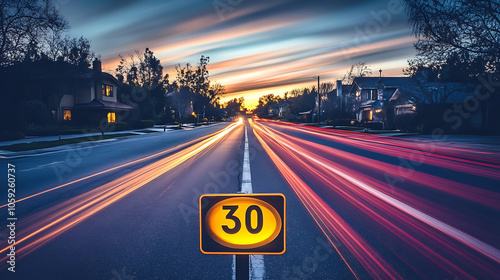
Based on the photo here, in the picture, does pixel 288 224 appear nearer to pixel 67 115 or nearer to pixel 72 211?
pixel 72 211

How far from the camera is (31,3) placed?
24.2 meters

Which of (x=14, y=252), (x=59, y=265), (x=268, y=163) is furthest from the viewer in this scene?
(x=268, y=163)

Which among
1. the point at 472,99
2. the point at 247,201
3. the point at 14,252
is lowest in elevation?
the point at 14,252

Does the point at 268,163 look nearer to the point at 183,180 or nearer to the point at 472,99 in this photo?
the point at 183,180

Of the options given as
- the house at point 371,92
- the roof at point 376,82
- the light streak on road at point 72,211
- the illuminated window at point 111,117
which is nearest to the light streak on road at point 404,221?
the light streak on road at point 72,211

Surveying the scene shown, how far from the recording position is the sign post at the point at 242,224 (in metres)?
1.75

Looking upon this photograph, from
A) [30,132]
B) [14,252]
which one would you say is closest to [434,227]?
[14,252]

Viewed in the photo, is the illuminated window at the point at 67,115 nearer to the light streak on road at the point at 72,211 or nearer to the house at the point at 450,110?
the light streak on road at the point at 72,211

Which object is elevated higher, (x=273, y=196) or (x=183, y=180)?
(x=273, y=196)

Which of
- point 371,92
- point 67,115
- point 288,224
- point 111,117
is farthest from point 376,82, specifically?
point 288,224

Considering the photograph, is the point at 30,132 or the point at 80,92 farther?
the point at 80,92

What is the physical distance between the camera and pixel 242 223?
5.81 feet

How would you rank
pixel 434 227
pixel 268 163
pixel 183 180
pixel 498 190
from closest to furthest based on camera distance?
pixel 434 227 < pixel 498 190 < pixel 183 180 < pixel 268 163

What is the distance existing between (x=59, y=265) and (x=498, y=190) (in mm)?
8974
